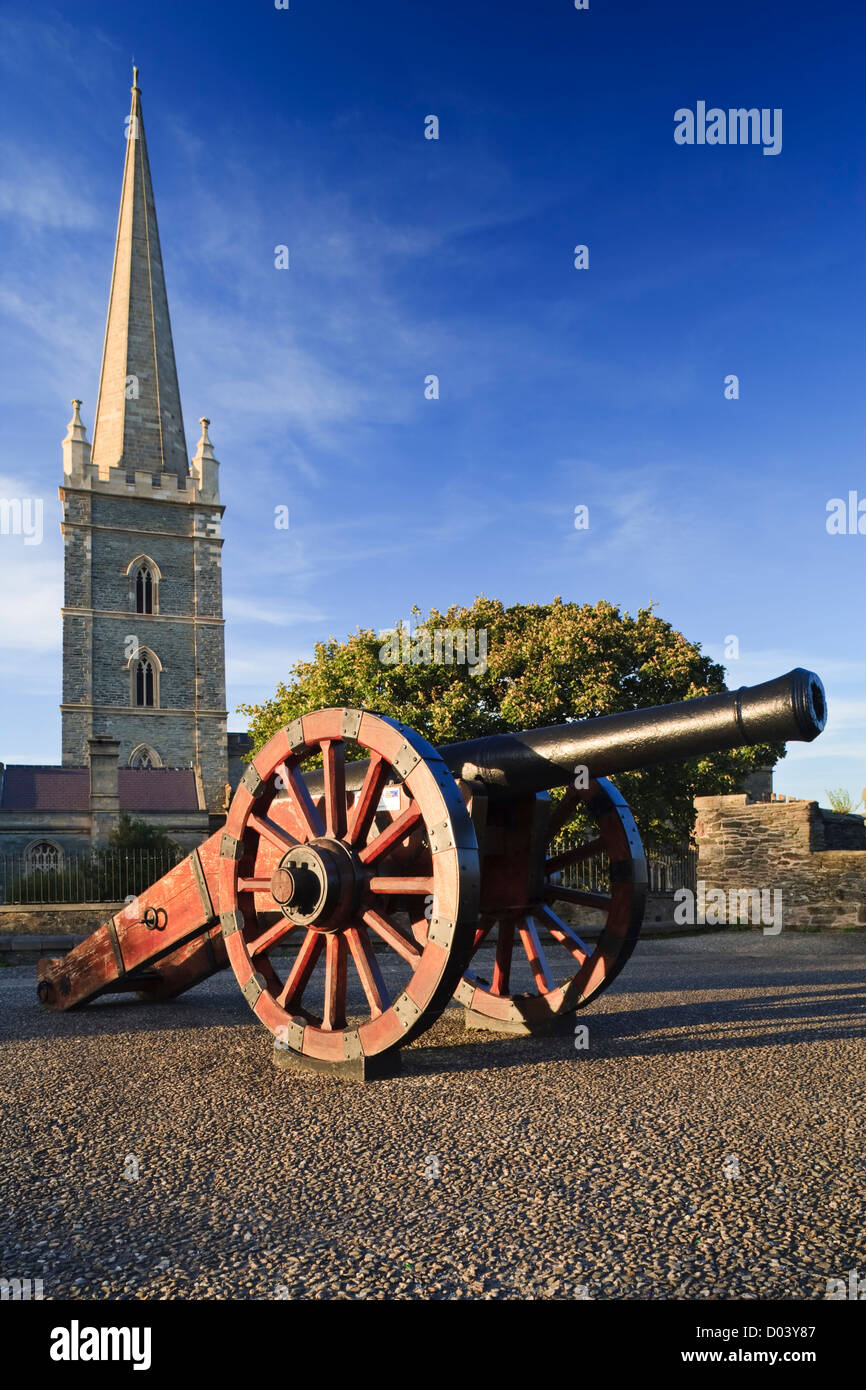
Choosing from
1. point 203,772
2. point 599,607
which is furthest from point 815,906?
point 203,772

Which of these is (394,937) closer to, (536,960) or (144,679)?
(536,960)

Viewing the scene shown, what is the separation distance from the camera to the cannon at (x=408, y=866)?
4.34 m

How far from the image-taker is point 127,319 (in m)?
51.3

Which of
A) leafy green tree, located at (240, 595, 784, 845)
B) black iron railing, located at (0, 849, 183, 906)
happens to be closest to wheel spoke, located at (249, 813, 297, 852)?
black iron railing, located at (0, 849, 183, 906)

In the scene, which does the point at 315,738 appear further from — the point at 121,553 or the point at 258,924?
the point at 121,553

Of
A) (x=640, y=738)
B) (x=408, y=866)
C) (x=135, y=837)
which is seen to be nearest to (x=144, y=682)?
(x=135, y=837)

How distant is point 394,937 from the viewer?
457 cm

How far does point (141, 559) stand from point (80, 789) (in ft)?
52.6

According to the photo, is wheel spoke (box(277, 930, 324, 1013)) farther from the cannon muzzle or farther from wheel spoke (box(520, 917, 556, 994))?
wheel spoke (box(520, 917, 556, 994))

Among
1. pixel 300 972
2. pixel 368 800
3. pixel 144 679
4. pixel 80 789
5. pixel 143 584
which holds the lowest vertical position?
pixel 300 972

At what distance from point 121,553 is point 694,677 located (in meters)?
33.3

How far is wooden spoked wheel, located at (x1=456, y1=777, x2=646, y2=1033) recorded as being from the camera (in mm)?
5504

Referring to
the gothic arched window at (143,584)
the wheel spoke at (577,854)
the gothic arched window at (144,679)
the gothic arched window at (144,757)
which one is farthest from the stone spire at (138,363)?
the wheel spoke at (577,854)
